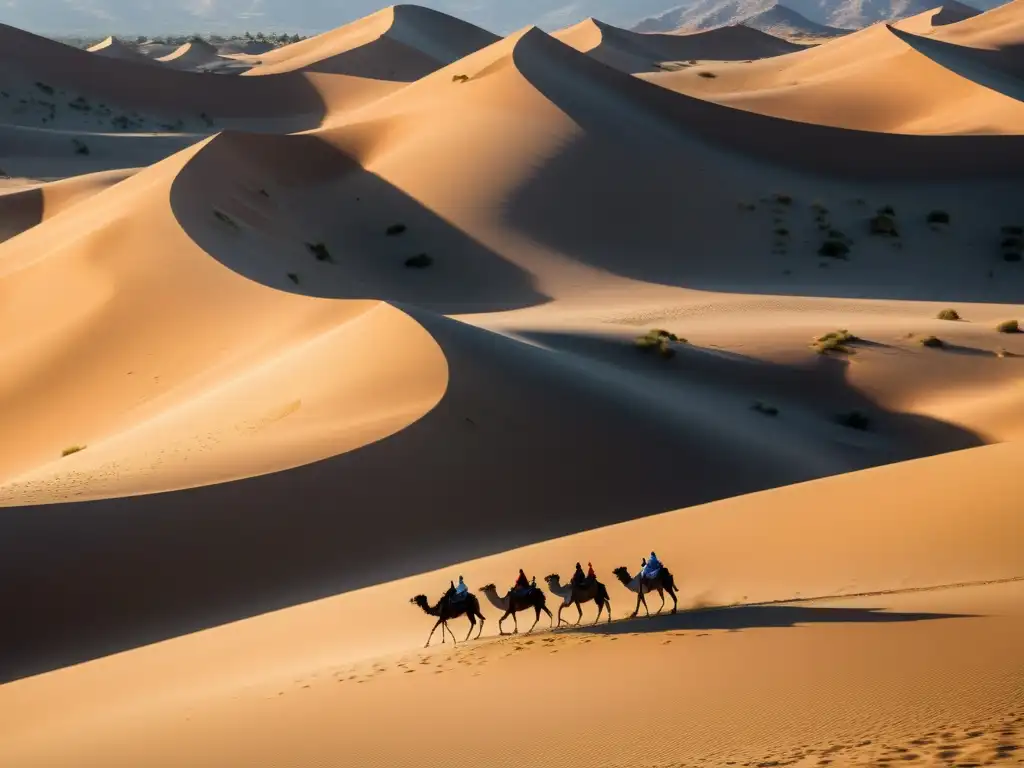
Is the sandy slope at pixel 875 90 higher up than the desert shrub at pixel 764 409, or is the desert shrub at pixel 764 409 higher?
the desert shrub at pixel 764 409

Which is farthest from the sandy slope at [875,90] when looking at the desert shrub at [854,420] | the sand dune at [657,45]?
the desert shrub at [854,420]

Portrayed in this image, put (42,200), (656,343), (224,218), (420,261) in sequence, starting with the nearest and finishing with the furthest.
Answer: (656,343)
(224,218)
(420,261)
(42,200)

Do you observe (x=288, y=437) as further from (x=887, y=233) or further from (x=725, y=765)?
(x=887, y=233)

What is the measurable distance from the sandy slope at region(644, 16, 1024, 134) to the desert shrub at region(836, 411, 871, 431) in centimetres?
3275

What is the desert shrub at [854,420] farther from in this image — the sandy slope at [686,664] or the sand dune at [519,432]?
the sandy slope at [686,664]

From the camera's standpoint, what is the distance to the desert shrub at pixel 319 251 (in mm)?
37844

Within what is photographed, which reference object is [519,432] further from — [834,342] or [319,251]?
[319,251]

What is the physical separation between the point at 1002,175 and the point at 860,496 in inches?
1439

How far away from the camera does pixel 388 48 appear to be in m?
106

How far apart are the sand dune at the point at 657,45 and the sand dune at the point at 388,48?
34.1ft

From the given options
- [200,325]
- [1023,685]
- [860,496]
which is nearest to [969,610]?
[1023,685]

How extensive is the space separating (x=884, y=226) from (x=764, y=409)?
811 inches

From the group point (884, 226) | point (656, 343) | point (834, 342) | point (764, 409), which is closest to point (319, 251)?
point (656, 343)

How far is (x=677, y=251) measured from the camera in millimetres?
40750
